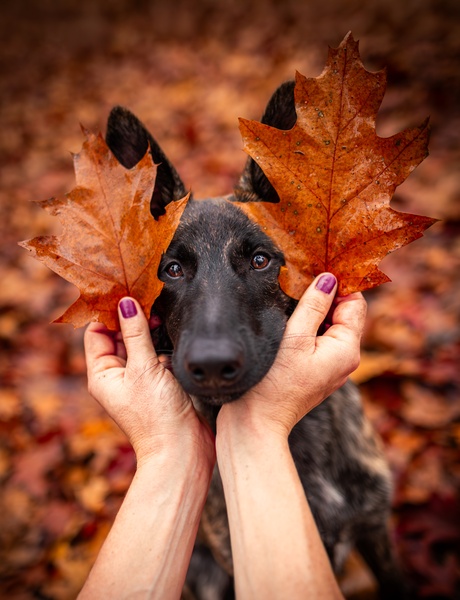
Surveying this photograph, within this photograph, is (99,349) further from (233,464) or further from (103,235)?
(233,464)

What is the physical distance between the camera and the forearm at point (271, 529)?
4.79 feet

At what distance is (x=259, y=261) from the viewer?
92.7 inches

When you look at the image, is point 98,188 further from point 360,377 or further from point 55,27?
point 55,27

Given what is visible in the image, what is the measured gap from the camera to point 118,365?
88.2 inches

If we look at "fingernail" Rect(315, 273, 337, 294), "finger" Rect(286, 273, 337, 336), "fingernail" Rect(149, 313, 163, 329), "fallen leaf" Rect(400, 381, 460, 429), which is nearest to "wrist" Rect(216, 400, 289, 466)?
"finger" Rect(286, 273, 337, 336)

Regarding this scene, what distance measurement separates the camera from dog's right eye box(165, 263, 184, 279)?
2.41 meters

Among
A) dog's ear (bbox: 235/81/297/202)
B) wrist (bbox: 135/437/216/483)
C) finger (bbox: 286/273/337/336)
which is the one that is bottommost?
wrist (bbox: 135/437/216/483)

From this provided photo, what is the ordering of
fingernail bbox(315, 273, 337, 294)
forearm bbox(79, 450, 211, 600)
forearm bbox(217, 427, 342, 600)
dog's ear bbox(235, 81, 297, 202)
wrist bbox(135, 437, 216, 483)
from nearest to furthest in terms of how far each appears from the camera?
forearm bbox(217, 427, 342, 600) → forearm bbox(79, 450, 211, 600) → wrist bbox(135, 437, 216, 483) → fingernail bbox(315, 273, 337, 294) → dog's ear bbox(235, 81, 297, 202)

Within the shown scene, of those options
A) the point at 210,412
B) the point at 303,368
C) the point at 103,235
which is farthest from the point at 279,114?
the point at 210,412

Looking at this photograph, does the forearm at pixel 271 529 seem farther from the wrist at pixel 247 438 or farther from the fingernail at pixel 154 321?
the fingernail at pixel 154 321

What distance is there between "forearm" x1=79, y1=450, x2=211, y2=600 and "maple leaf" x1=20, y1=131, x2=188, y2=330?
0.78 m

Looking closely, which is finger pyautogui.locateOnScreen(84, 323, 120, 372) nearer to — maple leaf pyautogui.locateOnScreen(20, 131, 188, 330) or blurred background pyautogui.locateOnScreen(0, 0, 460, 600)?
maple leaf pyautogui.locateOnScreen(20, 131, 188, 330)

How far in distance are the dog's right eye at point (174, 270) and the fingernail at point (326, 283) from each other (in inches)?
31.5

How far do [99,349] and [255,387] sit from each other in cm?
90
